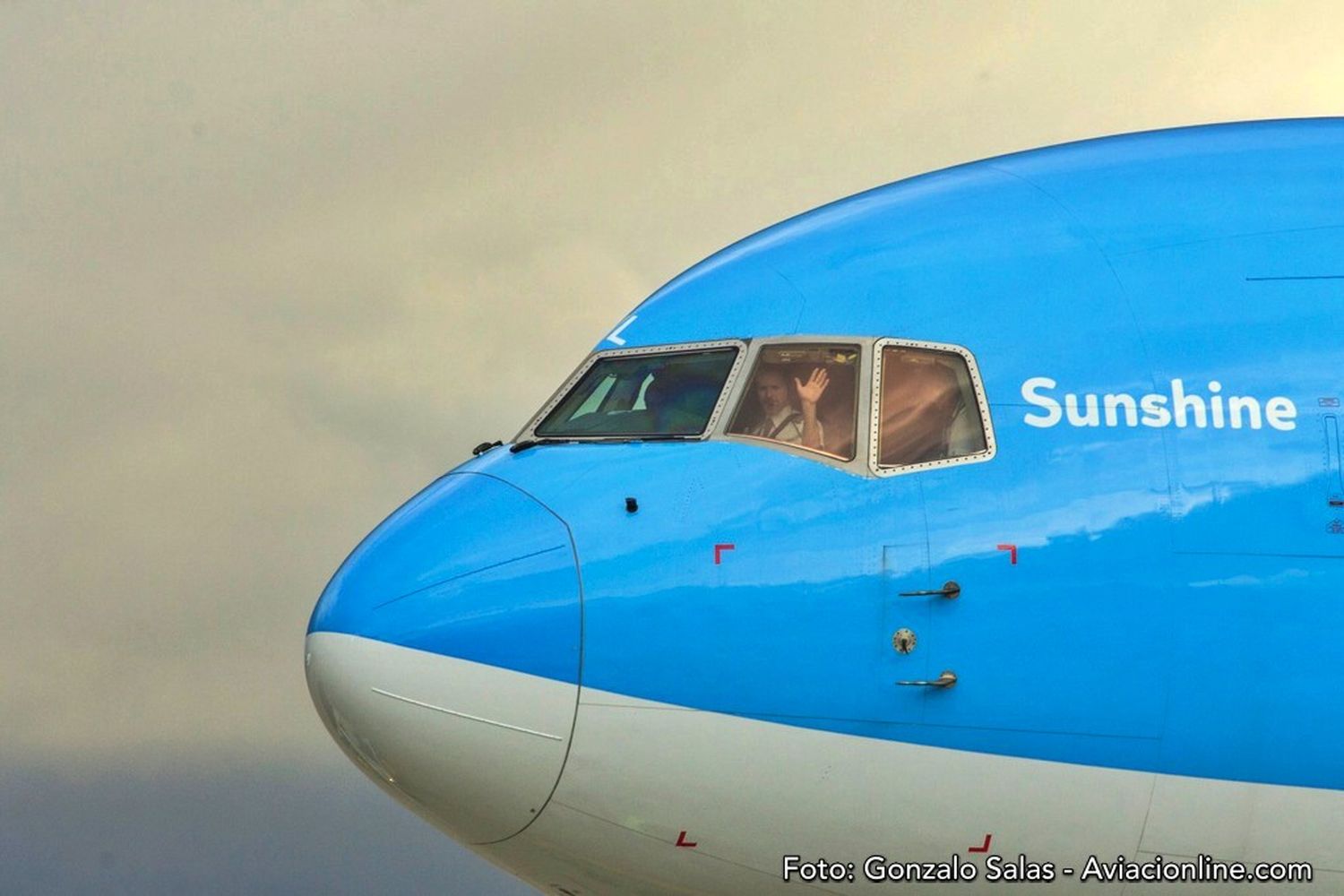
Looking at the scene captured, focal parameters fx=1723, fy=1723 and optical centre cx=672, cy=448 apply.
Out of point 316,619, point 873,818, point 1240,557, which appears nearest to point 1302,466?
point 1240,557

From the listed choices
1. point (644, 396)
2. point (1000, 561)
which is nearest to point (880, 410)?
point (1000, 561)

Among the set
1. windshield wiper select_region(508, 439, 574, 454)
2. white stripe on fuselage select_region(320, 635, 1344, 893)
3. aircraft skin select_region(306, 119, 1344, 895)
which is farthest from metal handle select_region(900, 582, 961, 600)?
windshield wiper select_region(508, 439, 574, 454)

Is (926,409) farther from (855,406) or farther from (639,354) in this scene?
(639,354)

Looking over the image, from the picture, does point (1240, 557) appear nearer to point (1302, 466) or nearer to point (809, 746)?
point (1302, 466)

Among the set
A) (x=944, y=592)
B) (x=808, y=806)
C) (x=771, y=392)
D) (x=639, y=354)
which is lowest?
(x=808, y=806)

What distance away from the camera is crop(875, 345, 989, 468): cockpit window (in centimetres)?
1052

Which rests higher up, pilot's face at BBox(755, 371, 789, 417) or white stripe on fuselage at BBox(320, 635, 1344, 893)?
pilot's face at BBox(755, 371, 789, 417)

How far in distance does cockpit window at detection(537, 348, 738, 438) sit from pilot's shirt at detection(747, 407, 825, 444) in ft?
1.17

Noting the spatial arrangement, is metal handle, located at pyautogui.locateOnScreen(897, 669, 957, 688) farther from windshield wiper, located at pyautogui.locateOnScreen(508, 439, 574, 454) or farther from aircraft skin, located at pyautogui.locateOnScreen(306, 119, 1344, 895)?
windshield wiper, located at pyautogui.locateOnScreen(508, 439, 574, 454)

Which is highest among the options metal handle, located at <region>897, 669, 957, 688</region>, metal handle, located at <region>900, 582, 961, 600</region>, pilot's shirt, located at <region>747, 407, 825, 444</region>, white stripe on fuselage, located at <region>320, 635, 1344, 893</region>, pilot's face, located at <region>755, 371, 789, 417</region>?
pilot's face, located at <region>755, 371, 789, 417</region>

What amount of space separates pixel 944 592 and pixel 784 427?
146cm

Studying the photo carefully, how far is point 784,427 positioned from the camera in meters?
10.7

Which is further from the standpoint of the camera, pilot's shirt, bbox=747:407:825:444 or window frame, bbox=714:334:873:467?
pilot's shirt, bbox=747:407:825:444

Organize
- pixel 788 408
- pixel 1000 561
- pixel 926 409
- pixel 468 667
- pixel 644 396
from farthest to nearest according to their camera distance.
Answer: pixel 644 396 → pixel 788 408 → pixel 926 409 → pixel 1000 561 → pixel 468 667
